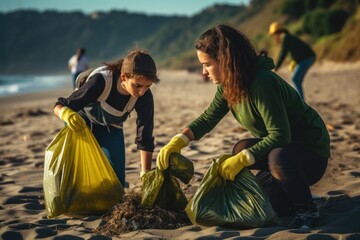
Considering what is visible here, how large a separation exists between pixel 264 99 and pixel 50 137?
379 centimetres

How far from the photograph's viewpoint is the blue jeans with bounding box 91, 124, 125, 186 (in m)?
2.91

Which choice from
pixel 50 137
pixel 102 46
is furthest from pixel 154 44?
pixel 50 137

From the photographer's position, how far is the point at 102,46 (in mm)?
137250

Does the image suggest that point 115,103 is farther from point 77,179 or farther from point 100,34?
point 100,34

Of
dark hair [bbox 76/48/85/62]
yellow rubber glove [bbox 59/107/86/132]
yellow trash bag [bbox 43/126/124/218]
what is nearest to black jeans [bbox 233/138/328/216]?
yellow trash bag [bbox 43/126/124/218]

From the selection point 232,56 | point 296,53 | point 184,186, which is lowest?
point 184,186

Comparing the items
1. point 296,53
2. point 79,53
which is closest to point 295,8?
point 79,53

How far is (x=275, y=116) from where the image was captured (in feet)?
6.98

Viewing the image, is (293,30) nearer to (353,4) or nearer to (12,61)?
(353,4)

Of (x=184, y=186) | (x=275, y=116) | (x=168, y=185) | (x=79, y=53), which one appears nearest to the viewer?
(x=275, y=116)

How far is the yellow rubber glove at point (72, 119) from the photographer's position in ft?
8.07

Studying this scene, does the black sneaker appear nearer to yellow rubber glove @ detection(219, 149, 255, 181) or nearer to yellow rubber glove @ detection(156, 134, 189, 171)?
yellow rubber glove @ detection(219, 149, 255, 181)

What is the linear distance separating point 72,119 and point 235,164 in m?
0.99

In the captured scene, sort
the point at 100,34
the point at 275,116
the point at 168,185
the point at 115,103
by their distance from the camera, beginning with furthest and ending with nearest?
the point at 100,34 < the point at 115,103 < the point at 168,185 < the point at 275,116
